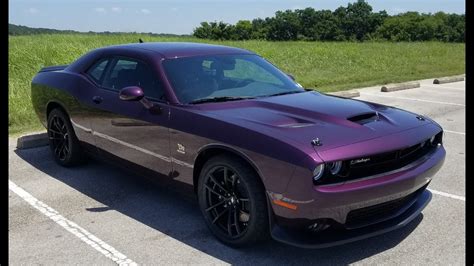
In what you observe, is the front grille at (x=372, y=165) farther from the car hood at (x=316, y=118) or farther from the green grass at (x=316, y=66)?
the green grass at (x=316, y=66)

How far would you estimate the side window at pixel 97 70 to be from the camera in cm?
520

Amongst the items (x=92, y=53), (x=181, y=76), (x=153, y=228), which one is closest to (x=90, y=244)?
(x=153, y=228)

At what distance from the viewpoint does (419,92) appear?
12352 millimetres

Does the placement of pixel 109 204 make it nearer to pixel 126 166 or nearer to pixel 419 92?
pixel 126 166

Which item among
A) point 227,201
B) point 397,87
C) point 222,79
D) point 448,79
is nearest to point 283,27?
point 448,79

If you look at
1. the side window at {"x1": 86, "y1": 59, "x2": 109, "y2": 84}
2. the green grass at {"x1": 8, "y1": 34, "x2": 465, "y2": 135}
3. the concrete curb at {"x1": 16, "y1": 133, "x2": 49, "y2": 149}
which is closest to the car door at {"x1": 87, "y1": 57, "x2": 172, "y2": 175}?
the side window at {"x1": 86, "y1": 59, "x2": 109, "y2": 84}

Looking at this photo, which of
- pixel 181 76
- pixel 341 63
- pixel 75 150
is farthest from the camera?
pixel 341 63

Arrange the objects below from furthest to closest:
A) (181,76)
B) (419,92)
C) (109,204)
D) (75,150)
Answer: (419,92)
(75,150)
(109,204)
(181,76)

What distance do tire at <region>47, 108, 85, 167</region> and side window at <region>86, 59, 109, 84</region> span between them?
61 cm

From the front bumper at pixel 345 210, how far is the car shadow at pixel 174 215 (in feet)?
0.87

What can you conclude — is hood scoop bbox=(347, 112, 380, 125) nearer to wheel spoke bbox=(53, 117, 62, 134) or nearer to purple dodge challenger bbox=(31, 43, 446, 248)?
purple dodge challenger bbox=(31, 43, 446, 248)

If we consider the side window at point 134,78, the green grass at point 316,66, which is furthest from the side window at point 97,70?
the green grass at point 316,66

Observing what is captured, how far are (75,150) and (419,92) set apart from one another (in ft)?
30.6

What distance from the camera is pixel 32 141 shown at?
6.60m
